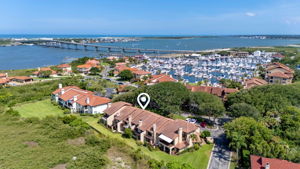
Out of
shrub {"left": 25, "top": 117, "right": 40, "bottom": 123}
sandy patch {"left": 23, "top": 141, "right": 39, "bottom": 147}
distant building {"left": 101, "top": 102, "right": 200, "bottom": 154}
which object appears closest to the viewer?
distant building {"left": 101, "top": 102, "right": 200, "bottom": 154}

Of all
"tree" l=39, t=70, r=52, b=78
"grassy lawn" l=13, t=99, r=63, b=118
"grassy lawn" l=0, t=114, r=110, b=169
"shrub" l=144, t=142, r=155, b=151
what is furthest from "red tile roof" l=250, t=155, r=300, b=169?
"tree" l=39, t=70, r=52, b=78

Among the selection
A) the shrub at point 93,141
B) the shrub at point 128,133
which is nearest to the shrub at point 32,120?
the shrub at point 93,141

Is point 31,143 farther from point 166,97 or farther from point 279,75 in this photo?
point 279,75

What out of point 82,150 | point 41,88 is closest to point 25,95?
point 41,88

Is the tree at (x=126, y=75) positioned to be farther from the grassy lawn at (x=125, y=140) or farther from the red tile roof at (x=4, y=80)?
the red tile roof at (x=4, y=80)

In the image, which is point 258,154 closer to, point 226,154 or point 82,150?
point 226,154

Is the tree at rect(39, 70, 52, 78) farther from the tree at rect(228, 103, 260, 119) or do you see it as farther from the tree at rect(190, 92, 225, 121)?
the tree at rect(228, 103, 260, 119)
